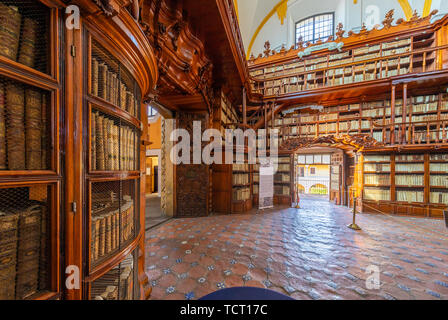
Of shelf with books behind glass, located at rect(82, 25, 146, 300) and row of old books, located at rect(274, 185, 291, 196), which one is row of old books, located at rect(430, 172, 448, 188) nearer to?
row of old books, located at rect(274, 185, 291, 196)

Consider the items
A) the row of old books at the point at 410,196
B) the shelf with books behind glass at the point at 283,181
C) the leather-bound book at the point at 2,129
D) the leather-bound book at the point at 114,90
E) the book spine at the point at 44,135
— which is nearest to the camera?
the leather-bound book at the point at 2,129

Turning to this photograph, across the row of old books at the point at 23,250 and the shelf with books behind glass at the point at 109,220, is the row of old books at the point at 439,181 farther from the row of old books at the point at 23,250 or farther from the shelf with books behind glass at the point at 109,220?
the row of old books at the point at 23,250

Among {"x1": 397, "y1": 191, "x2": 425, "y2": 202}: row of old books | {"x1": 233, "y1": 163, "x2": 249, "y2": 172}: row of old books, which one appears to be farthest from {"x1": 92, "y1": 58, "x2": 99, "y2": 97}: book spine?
{"x1": 397, "y1": 191, "x2": 425, "y2": 202}: row of old books

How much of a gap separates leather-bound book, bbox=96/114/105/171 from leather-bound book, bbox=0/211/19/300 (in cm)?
45

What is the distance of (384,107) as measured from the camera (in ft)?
18.7

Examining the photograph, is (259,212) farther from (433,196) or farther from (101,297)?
(433,196)

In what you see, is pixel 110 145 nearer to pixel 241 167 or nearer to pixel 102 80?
pixel 102 80

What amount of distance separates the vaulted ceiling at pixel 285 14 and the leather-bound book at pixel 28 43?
28.7ft

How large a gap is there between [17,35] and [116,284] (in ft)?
5.70

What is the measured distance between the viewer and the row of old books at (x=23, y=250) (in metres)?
0.74

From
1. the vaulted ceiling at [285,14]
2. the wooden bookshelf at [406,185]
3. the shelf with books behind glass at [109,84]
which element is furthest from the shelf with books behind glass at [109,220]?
the vaulted ceiling at [285,14]

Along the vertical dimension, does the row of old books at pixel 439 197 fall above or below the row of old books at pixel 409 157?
below

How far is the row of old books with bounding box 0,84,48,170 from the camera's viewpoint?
75cm

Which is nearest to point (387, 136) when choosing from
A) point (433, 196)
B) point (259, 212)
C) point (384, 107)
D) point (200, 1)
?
point (384, 107)
